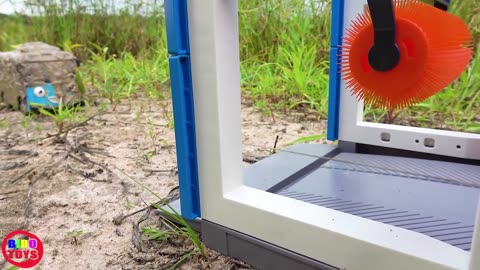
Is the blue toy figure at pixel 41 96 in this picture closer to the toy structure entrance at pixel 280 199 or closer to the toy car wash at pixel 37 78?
the toy car wash at pixel 37 78

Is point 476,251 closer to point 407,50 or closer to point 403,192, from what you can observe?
point 407,50

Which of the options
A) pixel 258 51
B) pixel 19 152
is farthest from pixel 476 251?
pixel 258 51

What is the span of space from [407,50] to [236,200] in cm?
37

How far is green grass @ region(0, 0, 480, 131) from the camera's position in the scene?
164cm

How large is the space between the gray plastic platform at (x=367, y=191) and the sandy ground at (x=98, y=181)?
0.31ft

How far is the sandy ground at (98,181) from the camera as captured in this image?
779 mm

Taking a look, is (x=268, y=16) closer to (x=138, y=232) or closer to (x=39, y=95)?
(x=39, y=95)

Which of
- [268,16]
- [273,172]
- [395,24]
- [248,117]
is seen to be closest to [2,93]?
[248,117]

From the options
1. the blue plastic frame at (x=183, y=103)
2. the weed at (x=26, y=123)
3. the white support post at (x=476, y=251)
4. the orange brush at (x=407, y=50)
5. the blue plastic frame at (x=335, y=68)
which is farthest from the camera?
the weed at (x=26, y=123)

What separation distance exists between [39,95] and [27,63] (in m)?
0.16

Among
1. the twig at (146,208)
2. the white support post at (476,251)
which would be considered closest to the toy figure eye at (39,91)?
the twig at (146,208)

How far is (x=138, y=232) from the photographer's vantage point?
84 cm

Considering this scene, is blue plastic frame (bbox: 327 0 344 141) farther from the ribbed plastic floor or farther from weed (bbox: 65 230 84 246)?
weed (bbox: 65 230 84 246)

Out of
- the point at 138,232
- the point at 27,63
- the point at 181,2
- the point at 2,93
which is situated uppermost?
the point at 181,2
